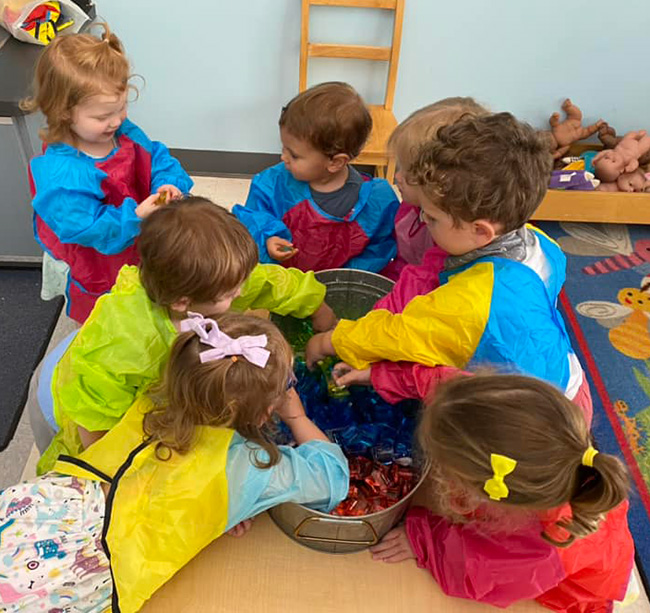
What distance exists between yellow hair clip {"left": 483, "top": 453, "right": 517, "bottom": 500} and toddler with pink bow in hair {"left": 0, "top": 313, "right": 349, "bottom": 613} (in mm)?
283

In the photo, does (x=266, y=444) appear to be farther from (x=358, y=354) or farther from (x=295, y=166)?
(x=295, y=166)

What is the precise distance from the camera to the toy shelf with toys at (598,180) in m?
2.47

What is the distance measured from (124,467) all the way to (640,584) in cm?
125

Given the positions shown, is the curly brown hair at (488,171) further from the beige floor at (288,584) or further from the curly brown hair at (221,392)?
the beige floor at (288,584)

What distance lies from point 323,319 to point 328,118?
453mm

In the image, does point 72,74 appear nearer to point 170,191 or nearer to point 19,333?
point 170,191

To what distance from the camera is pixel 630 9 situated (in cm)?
242

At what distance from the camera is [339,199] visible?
150cm

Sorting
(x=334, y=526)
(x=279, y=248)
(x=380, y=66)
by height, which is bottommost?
(x=334, y=526)

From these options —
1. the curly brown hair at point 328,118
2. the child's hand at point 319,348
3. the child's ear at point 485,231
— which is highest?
the curly brown hair at point 328,118

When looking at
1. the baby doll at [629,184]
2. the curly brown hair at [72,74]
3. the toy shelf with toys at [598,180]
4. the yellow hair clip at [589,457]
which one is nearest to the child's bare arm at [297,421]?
the yellow hair clip at [589,457]

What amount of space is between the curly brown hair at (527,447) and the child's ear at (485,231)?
0.29m

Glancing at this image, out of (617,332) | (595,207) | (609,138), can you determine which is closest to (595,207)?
(595,207)

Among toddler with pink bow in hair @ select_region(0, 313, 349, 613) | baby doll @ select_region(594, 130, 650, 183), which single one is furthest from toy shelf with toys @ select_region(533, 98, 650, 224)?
toddler with pink bow in hair @ select_region(0, 313, 349, 613)
